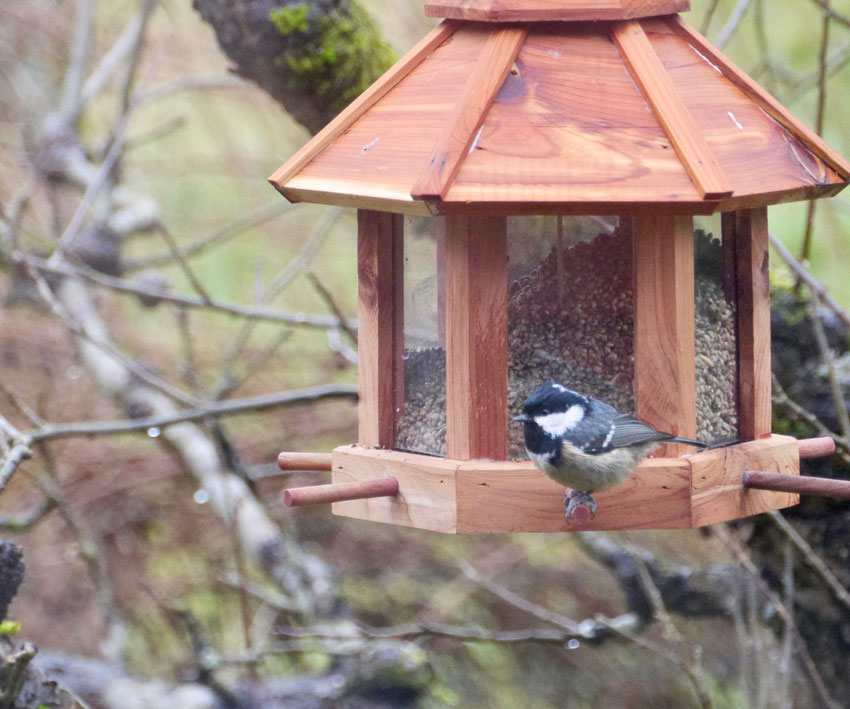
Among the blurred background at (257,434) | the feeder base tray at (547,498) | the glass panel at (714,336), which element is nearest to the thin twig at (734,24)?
the blurred background at (257,434)

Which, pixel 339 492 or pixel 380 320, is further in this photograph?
pixel 380 320

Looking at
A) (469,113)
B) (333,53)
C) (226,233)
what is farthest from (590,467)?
(226,233)

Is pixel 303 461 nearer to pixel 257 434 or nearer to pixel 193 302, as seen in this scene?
pixel 193 302

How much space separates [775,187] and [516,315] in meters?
0.66

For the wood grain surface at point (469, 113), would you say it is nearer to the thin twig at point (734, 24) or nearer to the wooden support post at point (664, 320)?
the wooden support post at point (664, 320)

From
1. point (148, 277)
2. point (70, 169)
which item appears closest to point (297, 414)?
point (148, 277)

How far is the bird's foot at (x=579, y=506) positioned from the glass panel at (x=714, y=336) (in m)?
0.43

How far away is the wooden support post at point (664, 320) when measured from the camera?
232 cm

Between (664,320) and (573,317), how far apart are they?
23cm

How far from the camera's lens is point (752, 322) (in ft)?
8.48

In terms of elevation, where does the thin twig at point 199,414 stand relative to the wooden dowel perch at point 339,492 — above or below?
below

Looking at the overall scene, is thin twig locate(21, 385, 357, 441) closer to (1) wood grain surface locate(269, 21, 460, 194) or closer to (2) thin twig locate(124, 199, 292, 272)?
(2) thin twig locate(124, 199, 292, 272)

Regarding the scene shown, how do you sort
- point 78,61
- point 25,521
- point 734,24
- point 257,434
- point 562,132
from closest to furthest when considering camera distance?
point 562,132 → point 734,24 → point 25,521 → point 78,61 → point 257,434

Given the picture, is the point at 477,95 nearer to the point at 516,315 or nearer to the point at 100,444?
the point at 516,315
